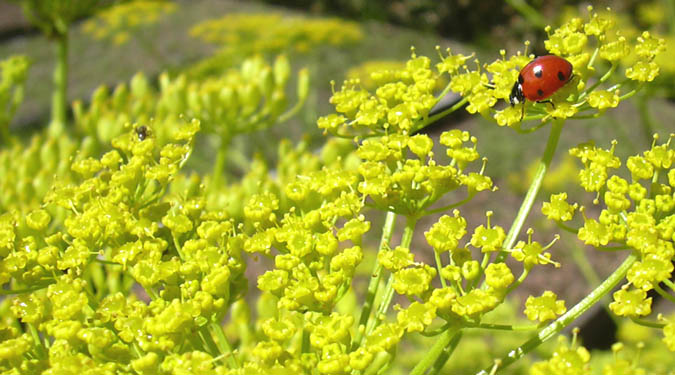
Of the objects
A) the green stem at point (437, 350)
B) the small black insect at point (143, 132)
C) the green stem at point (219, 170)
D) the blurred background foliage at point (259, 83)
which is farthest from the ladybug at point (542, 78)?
the green stem at point (219, 170)

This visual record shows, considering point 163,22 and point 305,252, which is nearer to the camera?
point 305,252

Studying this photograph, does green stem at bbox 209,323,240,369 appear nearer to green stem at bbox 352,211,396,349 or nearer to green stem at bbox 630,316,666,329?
green stem at bbox 352,211,396,349

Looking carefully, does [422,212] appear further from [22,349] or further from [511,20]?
[511,20]

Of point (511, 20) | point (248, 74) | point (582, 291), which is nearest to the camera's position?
point (248, 74)

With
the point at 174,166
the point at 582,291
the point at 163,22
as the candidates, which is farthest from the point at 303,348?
the point at 163,22

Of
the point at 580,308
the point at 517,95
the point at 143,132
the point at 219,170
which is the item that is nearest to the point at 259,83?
the point at 219,170

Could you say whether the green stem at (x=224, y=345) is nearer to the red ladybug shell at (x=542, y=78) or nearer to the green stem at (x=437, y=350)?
the green stem at (x=437, y=350)

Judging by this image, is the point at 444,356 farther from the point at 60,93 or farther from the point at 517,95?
the point at 60,93

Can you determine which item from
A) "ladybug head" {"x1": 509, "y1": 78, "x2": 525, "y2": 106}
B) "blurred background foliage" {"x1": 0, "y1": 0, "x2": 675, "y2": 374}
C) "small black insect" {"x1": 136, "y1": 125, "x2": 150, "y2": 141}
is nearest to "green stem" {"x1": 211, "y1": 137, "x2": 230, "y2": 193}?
"blurred background foliage" {"x1": 0, "y1": 0, "x2": 675, "y2": 374}
